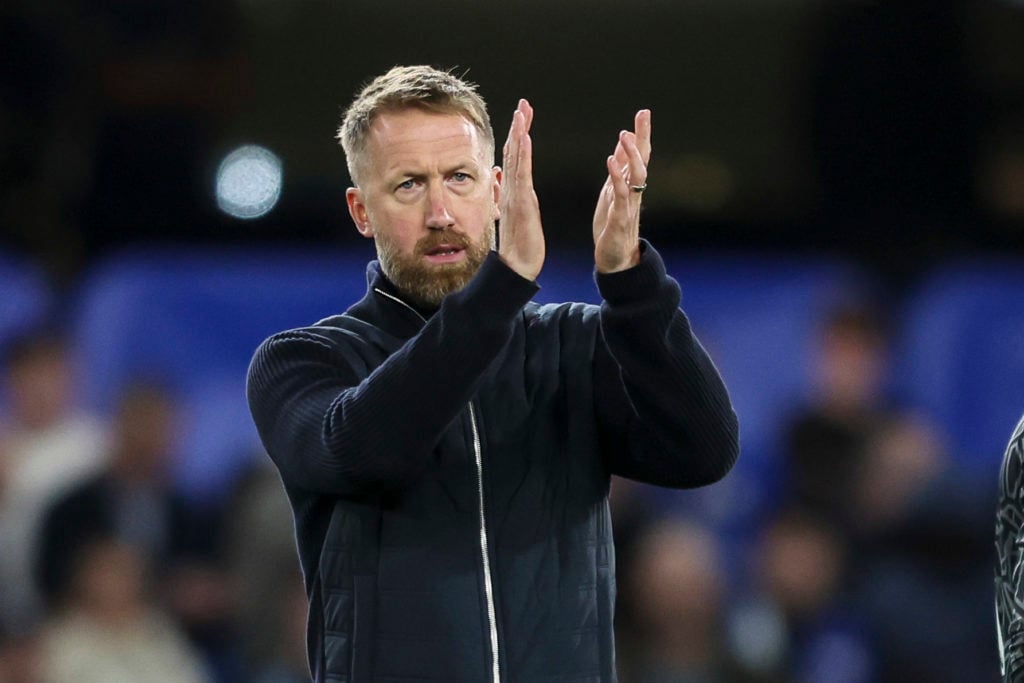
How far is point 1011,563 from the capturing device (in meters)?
1.72

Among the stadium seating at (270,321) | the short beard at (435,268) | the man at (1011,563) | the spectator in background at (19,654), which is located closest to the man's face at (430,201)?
the short beard at (435,268)

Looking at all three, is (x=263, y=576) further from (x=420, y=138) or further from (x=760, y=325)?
(x=420, y=138)

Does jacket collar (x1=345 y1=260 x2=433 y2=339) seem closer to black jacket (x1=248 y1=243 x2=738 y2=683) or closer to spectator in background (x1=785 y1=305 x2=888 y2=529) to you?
black jacket (x1=248 y1=243 x2=738 y2=683)

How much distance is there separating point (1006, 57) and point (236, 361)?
2.61m

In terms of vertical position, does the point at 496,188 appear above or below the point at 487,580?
above

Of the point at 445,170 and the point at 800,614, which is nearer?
the point at 445,170

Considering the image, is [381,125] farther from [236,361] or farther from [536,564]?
[236,361]

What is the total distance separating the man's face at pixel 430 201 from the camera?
2.06m

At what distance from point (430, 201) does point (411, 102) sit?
5.5 inches

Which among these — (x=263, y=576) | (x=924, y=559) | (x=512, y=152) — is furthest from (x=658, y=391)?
(x=924, y=559)

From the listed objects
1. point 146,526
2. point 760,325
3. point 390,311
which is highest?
point 760,325

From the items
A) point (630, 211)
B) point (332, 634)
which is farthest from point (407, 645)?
point (630, 211)

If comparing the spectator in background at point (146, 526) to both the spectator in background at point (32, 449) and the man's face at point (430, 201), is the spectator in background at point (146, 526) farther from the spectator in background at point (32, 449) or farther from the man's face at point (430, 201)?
the man's face at point (430, 201)

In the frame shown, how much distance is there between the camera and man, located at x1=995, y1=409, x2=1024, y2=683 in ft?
5.47
